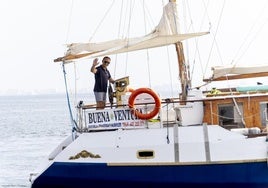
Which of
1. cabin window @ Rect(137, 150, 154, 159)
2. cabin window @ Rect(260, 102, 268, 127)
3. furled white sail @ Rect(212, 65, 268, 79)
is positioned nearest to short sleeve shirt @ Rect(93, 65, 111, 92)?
cabin window @ Rect(137, 150, 154, 159)

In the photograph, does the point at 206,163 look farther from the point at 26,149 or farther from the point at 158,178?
the point at 26,149

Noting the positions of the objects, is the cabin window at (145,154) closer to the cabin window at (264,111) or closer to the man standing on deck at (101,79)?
the man standing on deck at (101,79)

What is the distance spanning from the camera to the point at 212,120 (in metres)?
17.1

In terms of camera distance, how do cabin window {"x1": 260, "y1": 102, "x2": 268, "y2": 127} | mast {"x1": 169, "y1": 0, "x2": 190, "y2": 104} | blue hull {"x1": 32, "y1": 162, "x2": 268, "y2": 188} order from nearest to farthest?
1. blue hull {"x1": 32, "y1": 162, "x2": 268, "y2": 188}
2. cabin window {"x1": 260, "y1": 102, "x2": 268, "y2": 127}
3. mast {"x1": 169, "y1": 0, "x2": 190, "y2": 104}

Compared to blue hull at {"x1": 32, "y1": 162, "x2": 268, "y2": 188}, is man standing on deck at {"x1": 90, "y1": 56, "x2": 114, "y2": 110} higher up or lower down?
higher up

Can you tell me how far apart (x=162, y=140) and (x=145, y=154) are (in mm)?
575

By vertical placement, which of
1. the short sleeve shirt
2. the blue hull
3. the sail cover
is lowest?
the blue hull

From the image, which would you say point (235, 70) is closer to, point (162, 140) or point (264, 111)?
point (264, 111)

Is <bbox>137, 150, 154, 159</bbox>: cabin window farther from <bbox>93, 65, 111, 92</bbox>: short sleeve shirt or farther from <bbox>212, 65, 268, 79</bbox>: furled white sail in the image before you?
<bbox>212, 65, 268, 79</bbox>: furled white sail

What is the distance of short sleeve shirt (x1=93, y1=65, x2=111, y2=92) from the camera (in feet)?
59.5

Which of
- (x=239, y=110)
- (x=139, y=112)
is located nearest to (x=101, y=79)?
(x=139, y=112)

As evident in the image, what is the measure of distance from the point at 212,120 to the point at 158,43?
270 centimetres

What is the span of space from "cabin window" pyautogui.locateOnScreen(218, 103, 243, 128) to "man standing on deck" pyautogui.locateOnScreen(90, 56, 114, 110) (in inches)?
126

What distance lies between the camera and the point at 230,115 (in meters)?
17.4
